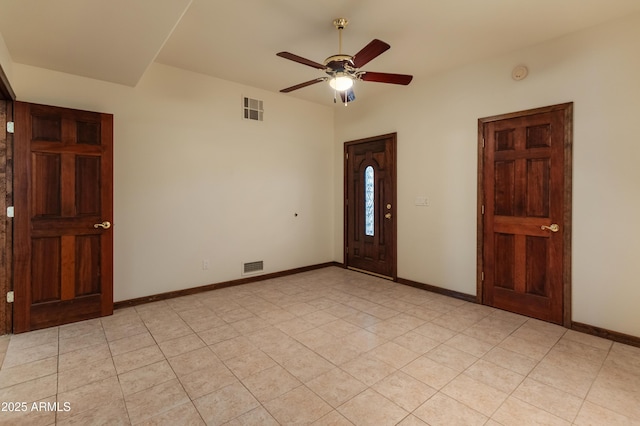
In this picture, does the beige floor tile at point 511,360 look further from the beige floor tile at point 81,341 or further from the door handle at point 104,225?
the door handle at point 104,225

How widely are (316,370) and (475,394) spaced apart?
112 centimetres

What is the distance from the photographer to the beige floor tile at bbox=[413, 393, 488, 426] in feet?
6.02

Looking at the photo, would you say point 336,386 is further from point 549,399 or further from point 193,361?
point 549,399

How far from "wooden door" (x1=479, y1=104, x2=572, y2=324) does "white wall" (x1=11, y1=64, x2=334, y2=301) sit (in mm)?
2839

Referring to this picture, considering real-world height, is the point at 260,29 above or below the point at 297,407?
above

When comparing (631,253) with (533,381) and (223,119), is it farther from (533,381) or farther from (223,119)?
(223,119)

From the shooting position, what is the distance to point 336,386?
7.16 ft

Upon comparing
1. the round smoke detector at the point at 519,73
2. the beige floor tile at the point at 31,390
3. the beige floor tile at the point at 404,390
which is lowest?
the beige floor tile at the point at 404,390

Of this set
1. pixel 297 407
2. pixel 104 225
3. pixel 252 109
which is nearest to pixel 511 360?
pixel 297 407

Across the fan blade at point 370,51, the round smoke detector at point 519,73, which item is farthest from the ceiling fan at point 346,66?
the round smoke detector at point 519,73

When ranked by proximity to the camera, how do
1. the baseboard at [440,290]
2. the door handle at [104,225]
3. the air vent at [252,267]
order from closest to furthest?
1. the door handle at [104,225]
2. the baseboard at [440,290]
3. the air vent at [252,267]

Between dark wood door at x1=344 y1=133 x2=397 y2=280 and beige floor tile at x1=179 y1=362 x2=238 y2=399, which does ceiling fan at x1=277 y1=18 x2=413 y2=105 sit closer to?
dark wood door at x1=344 y1=133 x2=397 y2=280

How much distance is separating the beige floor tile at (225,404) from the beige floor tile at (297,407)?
0.14m

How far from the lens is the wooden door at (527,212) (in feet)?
10.5
